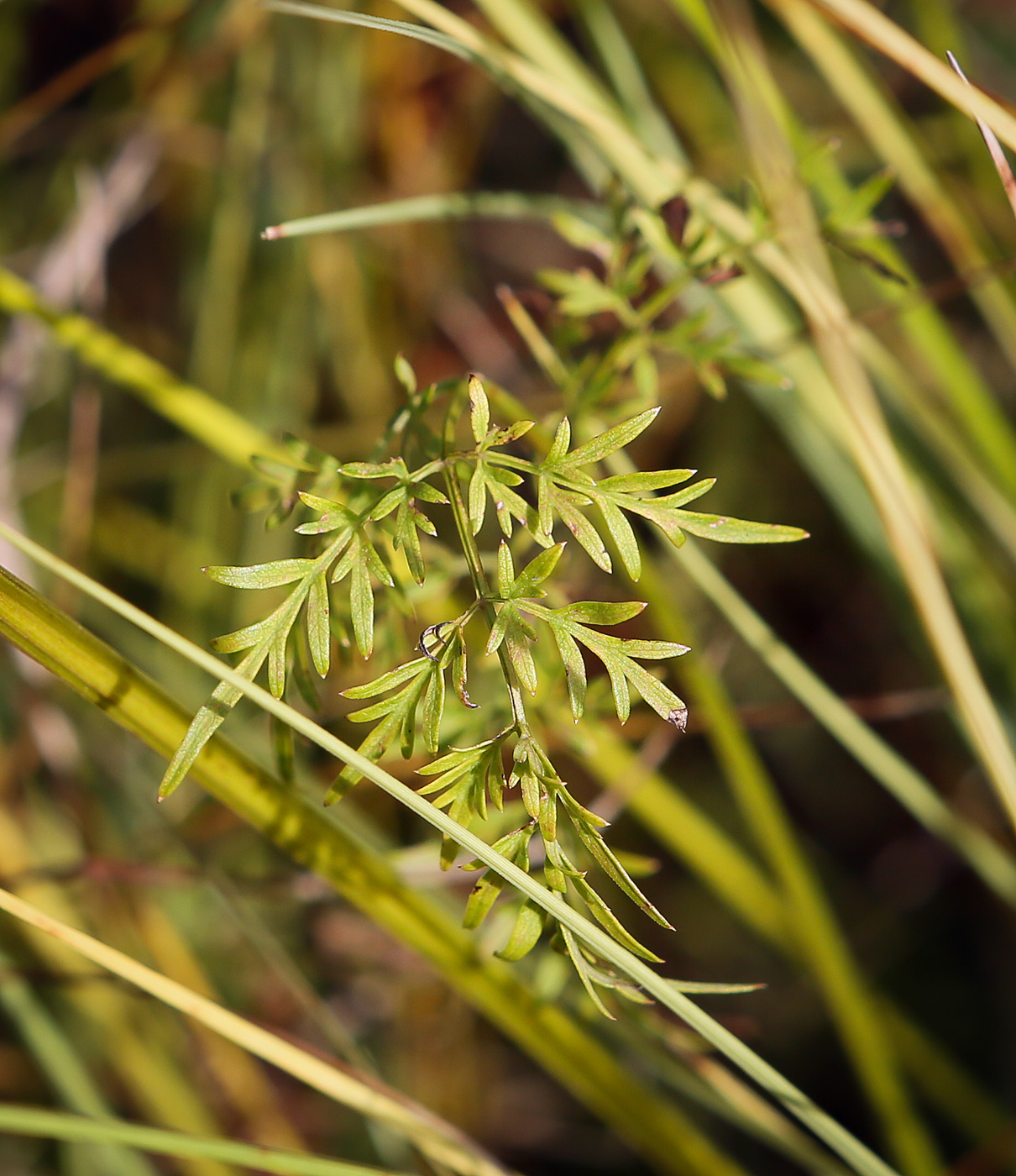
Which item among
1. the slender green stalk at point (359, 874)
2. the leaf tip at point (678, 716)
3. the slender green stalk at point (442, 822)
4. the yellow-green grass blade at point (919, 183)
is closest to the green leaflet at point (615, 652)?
the leaf tip at point (678, 716)

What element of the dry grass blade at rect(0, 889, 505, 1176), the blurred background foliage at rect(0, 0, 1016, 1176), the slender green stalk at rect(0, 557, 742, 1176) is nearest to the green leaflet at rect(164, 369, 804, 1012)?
the slender green stalk at rect(0, 557, 742, 1176)

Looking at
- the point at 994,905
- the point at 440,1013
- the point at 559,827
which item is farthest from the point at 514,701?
the point at 994,905

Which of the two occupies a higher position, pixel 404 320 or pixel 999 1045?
pixel 404 320

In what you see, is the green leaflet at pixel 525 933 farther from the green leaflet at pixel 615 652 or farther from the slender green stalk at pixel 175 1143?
the slender green stalk at pixel 175 1143

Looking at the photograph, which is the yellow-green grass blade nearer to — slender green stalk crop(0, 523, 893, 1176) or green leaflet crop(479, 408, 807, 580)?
green leaflet crop(479, 408, 807, 580)

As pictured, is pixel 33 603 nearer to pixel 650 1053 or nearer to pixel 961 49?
pixel 650 1053

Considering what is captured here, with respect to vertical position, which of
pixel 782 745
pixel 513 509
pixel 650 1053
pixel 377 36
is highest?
pixel 377 36
